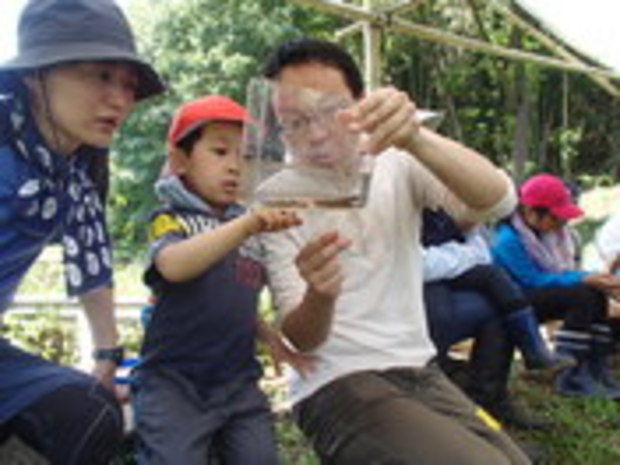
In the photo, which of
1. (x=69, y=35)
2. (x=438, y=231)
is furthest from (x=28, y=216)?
(x=438, y=231)

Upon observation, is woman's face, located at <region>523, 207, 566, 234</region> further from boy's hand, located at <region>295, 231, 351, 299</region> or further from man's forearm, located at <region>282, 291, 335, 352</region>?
boy's hand, located at <region>295, 231, 351, 299</region>

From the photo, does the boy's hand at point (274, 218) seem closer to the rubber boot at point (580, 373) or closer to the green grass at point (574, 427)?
the green grass at point (574, 427)

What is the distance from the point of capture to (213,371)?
6.55ft

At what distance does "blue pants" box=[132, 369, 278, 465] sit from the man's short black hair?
885 millimetres

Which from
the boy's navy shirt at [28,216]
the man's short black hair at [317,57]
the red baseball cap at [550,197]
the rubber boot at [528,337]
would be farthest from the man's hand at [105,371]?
the red baseball cap at [550,197]

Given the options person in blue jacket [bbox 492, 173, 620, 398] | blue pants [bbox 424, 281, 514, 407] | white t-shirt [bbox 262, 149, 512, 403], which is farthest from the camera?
person in blue jacket [bbox 492, 173, 620, 398]

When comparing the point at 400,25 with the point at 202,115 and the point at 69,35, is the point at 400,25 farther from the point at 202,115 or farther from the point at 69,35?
the point at 69,35

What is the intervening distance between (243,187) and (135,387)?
900 mm

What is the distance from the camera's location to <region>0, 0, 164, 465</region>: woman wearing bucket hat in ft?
5.11

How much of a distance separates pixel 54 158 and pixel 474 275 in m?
1.94

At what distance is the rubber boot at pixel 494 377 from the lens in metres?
3.08

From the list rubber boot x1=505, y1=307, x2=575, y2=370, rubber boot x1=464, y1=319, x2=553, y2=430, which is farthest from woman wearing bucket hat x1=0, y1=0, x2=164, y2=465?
rubber boot x1=505, y1=307, x2=575, y2=370

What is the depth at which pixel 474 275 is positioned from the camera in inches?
121

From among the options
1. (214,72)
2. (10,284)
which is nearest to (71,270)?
(10,284)
